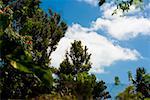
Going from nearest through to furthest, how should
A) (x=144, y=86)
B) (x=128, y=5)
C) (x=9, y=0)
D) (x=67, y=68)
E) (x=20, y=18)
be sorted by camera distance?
(x=128, y=5)
(x=9, y=0)
(x=20, y=18)
(x=67, y=68)
(x=144, y=86)

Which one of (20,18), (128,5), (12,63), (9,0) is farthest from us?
(20,18)

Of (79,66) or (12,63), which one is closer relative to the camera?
(12,63)

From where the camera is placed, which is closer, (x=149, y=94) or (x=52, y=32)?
(x=52, y=32)

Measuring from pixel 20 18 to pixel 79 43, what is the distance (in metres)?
13.7

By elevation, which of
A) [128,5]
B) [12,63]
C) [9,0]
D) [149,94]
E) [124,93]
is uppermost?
[9,0]

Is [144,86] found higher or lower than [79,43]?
lower

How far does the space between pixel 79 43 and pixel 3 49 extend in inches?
2182

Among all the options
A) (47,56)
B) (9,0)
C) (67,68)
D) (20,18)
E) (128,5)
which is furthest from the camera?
(67,68)

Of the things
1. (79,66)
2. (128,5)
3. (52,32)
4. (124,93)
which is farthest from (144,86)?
(124,93)

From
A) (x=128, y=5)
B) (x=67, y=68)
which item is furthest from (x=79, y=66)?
(x=128, y=5)

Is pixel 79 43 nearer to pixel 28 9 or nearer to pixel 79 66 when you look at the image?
pixel 79 66

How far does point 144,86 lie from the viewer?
65875 mm

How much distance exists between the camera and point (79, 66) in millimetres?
61750

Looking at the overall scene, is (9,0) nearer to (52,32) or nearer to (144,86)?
(52,32)
